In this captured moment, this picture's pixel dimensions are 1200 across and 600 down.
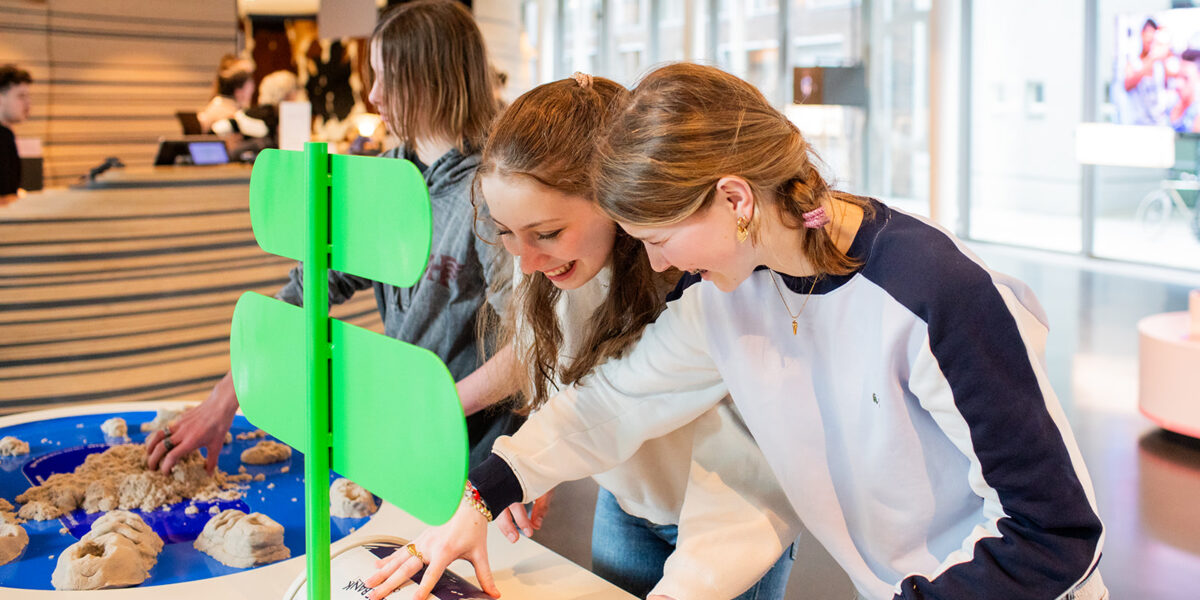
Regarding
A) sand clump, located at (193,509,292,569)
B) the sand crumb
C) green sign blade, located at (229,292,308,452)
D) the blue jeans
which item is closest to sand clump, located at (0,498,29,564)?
sand clump, located at (193,509,292,569)

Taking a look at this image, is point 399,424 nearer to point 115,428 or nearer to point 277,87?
point 115,428

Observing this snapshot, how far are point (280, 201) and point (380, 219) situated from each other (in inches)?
6.2

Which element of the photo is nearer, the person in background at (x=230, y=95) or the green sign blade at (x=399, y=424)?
the green sign blade at (x=399, y=424)

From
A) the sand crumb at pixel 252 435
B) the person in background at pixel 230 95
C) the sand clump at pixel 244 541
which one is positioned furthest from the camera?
the person in background at pixel 230 95

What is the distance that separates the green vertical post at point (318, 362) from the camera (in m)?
0.83

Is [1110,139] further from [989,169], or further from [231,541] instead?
[231,541]

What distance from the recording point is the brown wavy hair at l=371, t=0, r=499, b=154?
169 cm

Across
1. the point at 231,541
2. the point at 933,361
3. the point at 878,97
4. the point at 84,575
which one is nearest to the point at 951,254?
the point at 933,361

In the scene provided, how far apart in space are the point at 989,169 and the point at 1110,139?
7.54 ft

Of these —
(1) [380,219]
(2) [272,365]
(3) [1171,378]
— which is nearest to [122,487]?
(2) [272,365]

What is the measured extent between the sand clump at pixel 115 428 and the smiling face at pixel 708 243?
4.23ft

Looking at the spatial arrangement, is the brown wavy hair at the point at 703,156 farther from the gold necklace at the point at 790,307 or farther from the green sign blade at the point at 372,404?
the green sign blade at the point at 372,404

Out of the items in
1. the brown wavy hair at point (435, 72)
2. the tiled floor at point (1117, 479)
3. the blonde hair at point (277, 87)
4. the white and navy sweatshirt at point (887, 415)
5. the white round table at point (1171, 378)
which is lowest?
the tiled floor at point (1117, 479)

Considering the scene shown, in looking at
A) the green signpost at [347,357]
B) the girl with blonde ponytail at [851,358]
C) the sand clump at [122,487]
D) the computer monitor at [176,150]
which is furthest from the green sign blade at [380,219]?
the computer monitor at [176,150]
